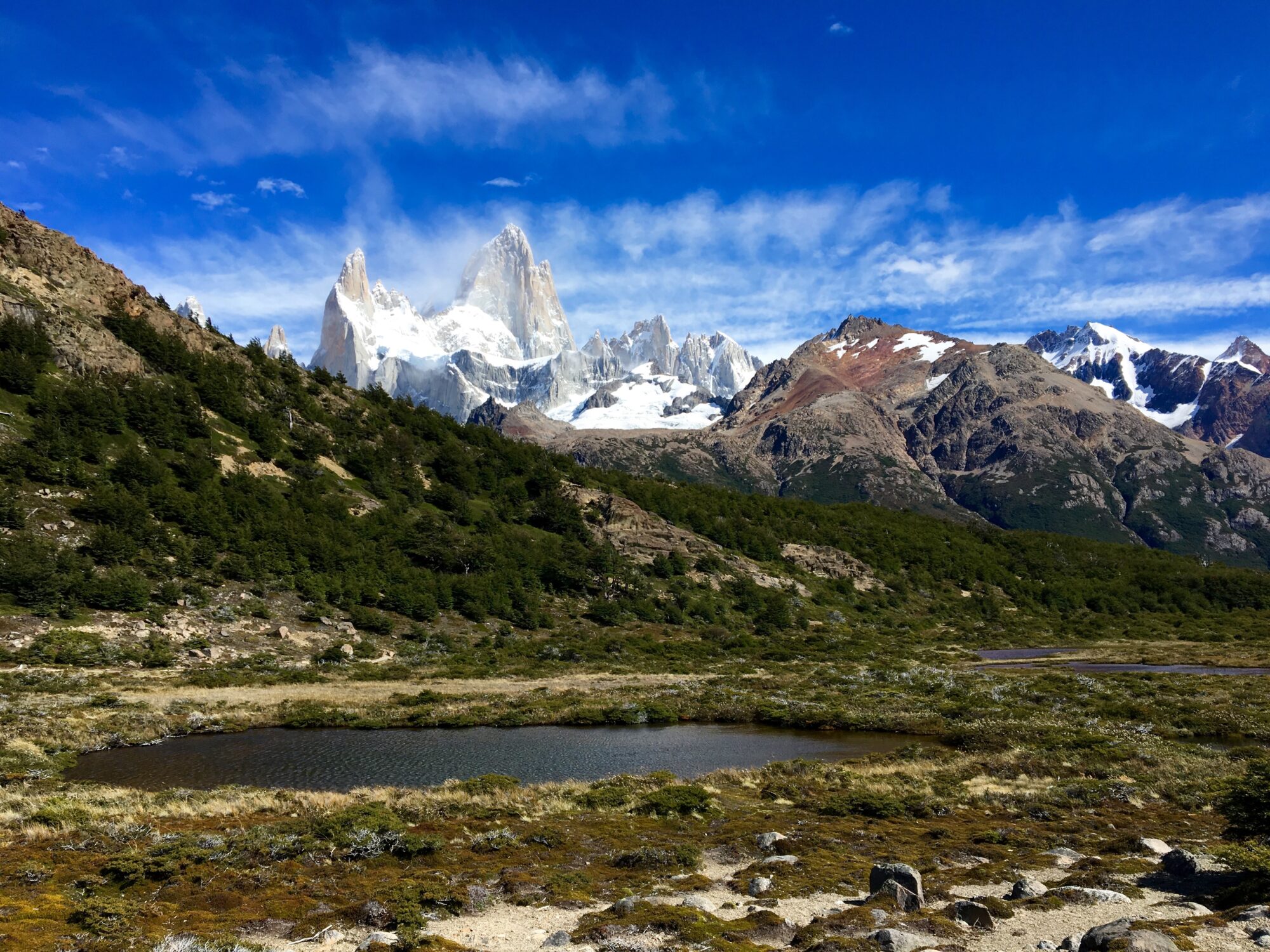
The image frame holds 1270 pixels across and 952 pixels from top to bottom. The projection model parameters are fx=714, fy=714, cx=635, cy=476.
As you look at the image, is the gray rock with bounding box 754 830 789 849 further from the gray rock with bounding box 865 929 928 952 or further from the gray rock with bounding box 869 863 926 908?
the gray rock with bounding box 865 929 928 952

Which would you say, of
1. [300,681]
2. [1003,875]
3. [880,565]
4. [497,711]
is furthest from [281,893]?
[880,565]

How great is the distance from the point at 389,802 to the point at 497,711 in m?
23.3

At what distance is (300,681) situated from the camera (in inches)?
2339

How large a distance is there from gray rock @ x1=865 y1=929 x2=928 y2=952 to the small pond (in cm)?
2296

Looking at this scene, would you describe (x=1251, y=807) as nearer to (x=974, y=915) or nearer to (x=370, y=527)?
(x=974, y=915)

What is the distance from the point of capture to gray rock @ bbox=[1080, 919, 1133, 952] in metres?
14.2

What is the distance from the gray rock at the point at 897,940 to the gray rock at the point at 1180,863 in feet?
30.9

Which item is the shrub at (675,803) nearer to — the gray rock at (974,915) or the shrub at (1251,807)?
the gray rock at (974,915)

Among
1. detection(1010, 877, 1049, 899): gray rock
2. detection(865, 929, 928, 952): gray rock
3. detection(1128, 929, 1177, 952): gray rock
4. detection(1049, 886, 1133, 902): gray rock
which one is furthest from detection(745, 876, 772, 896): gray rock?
detection(1128, 929, 1177, 952): gray rock

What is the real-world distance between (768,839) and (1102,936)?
37.9ft

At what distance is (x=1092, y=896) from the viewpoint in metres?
18.2

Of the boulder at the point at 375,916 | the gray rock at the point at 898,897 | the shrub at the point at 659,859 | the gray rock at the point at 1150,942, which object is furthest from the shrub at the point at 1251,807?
the boulder at the point at 375,916

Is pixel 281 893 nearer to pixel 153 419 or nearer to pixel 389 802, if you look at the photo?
pixel 389 802

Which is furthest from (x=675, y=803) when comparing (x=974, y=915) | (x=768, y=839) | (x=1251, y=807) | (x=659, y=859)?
(x=1251, y=807)
